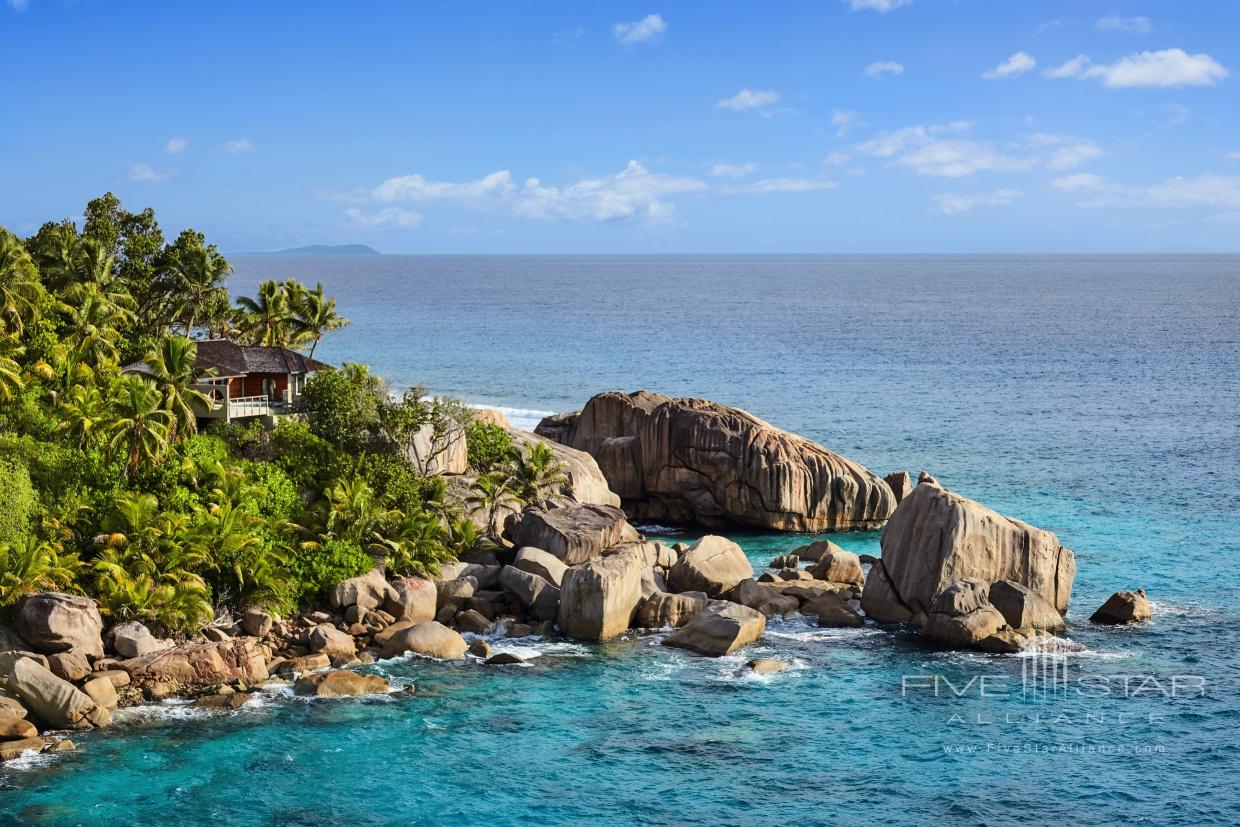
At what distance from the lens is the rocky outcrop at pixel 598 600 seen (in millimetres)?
43469

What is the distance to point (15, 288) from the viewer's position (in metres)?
56.3

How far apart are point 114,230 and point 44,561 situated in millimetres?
33023

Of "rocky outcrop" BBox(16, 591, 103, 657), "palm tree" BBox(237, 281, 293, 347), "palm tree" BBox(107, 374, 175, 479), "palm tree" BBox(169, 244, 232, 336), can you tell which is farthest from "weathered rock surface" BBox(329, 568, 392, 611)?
"palm tree" BBox(169, 244, 232, 336)

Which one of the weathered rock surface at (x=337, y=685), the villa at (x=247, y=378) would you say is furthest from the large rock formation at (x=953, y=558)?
the villa at (x=247, y=378)

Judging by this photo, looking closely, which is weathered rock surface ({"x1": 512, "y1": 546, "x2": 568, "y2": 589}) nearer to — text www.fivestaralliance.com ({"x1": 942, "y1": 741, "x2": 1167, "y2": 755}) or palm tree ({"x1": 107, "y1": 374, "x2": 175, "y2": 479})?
palm tree ({"x1": 107, "y1": 374, "x2": 175, "y2": 479})

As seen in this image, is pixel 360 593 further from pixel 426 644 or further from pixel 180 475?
pixel 180 475

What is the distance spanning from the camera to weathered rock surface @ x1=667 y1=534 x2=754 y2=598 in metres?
48.2

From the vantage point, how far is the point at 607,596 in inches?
1711

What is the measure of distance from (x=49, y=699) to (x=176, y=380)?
17.1 meters

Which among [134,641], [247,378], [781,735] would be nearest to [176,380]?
[247,378]

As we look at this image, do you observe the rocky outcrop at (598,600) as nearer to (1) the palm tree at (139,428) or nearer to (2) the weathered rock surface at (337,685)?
(2) the weathered rock surface at (337,685)

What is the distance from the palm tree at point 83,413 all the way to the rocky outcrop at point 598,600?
67.8ft

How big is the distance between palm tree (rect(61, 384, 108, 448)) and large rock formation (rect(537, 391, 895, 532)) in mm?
25428

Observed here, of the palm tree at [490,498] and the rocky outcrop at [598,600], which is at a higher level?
the palm tree at [490,498]
